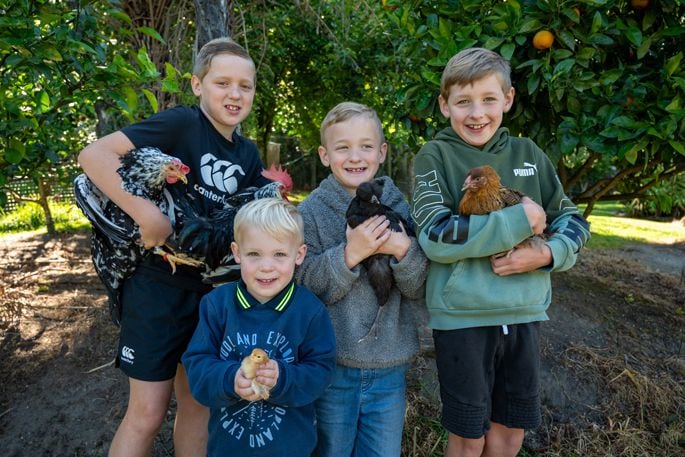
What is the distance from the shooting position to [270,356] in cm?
165

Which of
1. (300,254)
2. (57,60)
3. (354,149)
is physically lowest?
A: (300,254)

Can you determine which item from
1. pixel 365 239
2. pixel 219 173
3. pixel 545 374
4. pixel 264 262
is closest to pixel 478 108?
pixel 365 239

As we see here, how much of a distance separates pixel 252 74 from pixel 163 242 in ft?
3.02

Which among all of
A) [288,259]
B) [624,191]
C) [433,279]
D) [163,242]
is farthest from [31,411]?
[624,191]

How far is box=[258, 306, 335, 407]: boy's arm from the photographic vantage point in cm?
154

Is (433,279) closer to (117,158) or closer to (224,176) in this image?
(224,176)

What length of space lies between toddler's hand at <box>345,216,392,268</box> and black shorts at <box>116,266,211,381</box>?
81 cm

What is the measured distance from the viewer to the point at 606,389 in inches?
130

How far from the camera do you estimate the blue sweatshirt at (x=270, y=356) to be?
1605mm

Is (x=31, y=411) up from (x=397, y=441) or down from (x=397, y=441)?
down

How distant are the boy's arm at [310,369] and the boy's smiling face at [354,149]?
63 centimetres

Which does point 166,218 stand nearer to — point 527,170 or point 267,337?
point 267,337

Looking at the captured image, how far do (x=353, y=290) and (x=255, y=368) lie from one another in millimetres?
612

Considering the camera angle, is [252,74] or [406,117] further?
[406,117]
